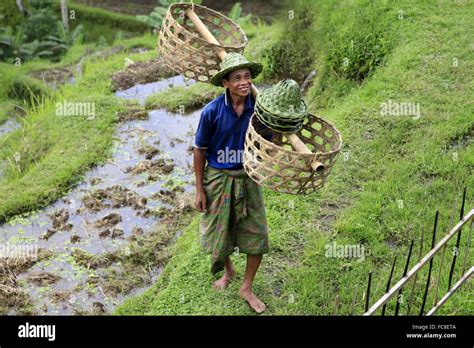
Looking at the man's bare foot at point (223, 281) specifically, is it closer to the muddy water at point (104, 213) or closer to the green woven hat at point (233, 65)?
the muddy water at point (104, 213)

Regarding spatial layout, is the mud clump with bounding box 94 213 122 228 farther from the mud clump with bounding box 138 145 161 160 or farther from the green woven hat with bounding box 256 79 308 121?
the green woven hat with bounding box 256 79 308 121

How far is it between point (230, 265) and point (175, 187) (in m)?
2.22

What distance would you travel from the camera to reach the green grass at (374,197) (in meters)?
4.81

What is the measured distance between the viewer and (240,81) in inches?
156

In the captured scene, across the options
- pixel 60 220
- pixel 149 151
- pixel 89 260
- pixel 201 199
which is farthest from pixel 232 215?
pixel 149 151

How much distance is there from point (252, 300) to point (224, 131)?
1305 mm

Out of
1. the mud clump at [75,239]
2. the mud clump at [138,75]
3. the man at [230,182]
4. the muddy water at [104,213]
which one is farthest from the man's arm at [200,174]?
the mud clump at [138,75]

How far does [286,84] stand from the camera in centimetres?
379

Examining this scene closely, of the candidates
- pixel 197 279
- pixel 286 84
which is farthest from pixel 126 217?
pixel 286 84

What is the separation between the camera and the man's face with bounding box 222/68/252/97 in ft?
13.0

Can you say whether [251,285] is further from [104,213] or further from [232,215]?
[104,213]

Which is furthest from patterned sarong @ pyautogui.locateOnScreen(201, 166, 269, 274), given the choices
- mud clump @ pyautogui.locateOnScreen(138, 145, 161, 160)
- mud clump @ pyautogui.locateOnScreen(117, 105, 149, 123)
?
mud clump @ pyautogui.locateOnScreen(117, 105, 149, 123)

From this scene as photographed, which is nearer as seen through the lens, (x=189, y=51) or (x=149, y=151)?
(x=189, y=51)

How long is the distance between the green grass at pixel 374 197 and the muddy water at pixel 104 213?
1.94 feet
